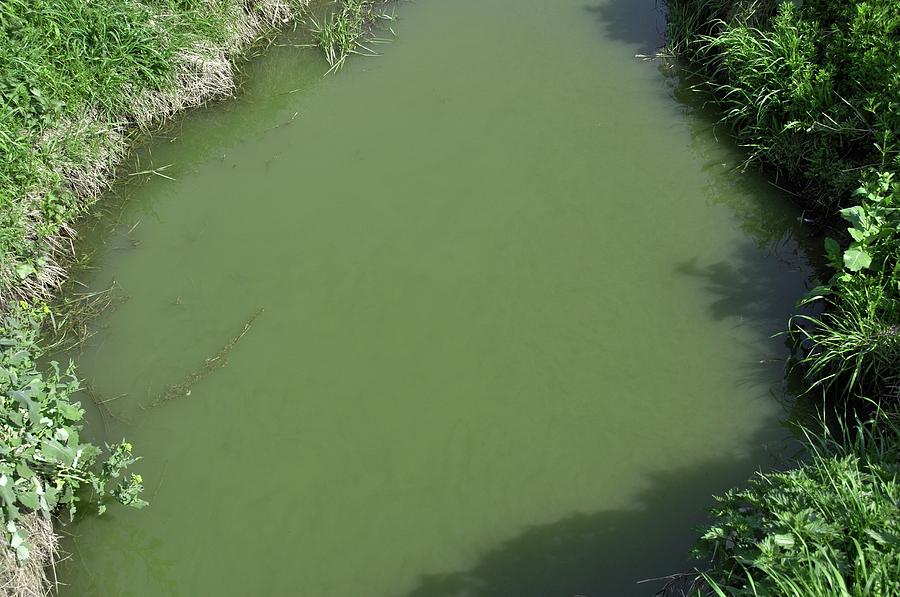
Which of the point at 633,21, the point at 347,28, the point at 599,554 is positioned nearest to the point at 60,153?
the point at 347,28

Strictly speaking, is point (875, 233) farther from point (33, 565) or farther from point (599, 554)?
point (33, 565)

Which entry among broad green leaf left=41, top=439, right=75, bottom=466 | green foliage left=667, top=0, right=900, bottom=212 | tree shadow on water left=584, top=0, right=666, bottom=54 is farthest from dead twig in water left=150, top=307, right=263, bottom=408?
tree shadow on water left=584, top=0, right=666, bottom=54

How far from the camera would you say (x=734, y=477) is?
11.2ft

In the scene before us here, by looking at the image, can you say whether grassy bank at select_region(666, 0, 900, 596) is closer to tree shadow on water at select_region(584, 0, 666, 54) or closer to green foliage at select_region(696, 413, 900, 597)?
green foliage at select_region(696, 413, 900, 597)

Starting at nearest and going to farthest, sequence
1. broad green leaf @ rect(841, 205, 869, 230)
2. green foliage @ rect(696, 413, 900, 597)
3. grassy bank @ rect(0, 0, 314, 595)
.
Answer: green foliage @ rect(696, 413, 900, 597), grassy bank @ rect(0, 0, 314, 595), broad green leaf @ rect(841, 205, 869, 230)

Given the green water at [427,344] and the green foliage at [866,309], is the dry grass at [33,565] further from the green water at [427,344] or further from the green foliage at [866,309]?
the green foliage at [866,309]

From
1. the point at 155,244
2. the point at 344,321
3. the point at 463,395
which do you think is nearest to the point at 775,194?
the point at 463,395

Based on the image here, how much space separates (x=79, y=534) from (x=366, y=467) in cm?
132

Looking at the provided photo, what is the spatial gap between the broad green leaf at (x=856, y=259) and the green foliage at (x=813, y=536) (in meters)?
1.06

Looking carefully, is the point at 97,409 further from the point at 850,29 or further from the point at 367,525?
the point at 850,29

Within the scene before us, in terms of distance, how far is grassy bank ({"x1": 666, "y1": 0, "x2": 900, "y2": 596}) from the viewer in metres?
2.38

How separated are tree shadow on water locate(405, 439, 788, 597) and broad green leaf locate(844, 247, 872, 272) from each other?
1.13 meters

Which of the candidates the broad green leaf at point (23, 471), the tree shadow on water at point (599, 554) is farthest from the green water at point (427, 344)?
the broad green leaf at point (23, 471)

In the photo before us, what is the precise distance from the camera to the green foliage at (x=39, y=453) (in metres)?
3.08
